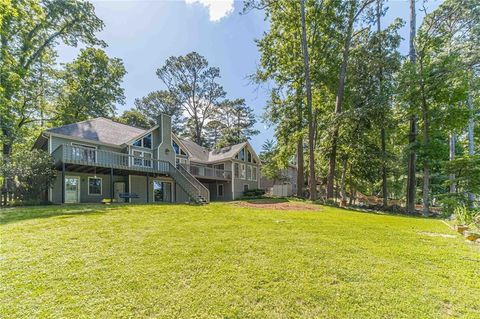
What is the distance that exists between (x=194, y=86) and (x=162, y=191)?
19.3 meters

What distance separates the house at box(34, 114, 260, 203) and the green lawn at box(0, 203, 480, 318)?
804 cm

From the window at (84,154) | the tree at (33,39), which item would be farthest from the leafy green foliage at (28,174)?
the tree at (33,39)

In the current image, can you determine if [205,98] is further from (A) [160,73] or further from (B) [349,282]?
(B) [349,282]

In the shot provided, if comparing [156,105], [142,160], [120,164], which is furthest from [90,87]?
[120,164]

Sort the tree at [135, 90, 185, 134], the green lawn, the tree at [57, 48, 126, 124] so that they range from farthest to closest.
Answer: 1. the tree at [135, 90, 185, 134]
2. the tree at [57, 48, 126, 124]
3. the green lawn

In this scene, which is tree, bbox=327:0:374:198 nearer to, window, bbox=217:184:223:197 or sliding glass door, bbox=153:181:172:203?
window, bbox=217:184:223:197

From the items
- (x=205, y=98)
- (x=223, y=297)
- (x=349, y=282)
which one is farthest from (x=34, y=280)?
(x=205, y=98)

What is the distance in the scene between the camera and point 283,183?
32375 millimetres

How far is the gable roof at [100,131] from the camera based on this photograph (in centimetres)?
1402

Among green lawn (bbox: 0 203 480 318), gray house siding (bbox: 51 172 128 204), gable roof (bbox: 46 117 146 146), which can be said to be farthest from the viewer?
gable roof (bbox: 46 117 146 146)

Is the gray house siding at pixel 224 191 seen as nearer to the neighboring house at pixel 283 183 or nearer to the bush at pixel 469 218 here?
the neighboring house at pixel 283 183

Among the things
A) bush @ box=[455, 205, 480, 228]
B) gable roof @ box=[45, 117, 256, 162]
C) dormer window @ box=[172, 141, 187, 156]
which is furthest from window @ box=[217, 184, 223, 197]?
bush @ box=[455, 205, 480, 228]

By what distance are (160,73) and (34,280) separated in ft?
106

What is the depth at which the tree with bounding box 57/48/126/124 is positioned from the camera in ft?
68.3
